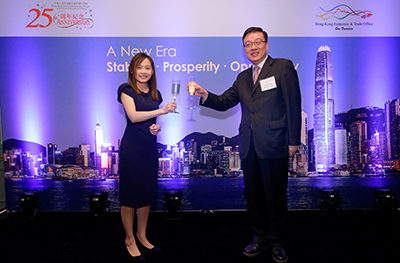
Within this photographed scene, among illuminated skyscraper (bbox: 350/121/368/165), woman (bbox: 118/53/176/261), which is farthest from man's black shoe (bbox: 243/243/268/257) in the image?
illuminated skyscraper (bbox: 350/121/368/165)

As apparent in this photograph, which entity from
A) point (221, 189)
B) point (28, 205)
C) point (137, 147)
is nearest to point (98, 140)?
point (28, 205)

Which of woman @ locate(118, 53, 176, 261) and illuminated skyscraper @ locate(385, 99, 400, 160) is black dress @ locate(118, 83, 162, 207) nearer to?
woman @ locate(118, 53, 176, 261)

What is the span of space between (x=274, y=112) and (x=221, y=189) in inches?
63.2

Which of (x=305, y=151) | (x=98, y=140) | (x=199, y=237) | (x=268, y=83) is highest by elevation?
(x=268, y=83)

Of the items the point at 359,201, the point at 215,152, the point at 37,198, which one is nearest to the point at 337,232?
the point at 359,201

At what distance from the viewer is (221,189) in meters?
3.48

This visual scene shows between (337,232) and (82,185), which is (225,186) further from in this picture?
(82,185)

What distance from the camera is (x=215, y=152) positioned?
347 centimetres

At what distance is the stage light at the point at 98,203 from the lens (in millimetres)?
3221

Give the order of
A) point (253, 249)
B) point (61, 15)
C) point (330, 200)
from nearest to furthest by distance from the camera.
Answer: point (253, 249) < point (330, 200) < point (61, 15)

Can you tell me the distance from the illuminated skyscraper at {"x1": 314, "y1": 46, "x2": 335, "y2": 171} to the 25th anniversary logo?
113 inches

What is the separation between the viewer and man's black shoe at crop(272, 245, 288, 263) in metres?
2.09

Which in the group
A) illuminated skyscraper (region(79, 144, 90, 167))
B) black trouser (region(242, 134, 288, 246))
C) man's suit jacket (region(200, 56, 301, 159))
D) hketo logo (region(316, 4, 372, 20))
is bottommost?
black trouser (region(242, 134, 288, 246))

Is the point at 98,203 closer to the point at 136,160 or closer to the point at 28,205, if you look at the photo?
the point at 28,205
